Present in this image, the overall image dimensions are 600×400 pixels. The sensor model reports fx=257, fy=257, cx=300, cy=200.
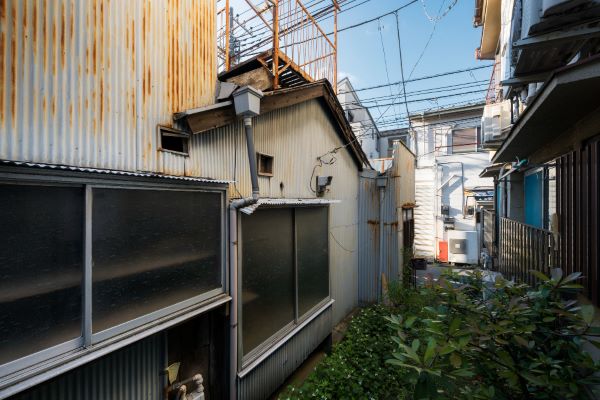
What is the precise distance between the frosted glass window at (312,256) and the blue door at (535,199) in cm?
567

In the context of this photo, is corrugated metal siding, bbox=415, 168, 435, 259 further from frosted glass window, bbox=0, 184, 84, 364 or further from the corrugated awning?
frosted glass window, bbox=0, 184, 84, 364

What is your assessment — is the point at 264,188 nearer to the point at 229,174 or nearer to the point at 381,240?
the point at 229,174

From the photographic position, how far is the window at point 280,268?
13.4 ft

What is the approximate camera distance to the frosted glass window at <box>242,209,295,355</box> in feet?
13.2

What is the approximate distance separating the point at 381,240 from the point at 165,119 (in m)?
7.30

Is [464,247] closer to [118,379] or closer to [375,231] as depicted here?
[375,231]

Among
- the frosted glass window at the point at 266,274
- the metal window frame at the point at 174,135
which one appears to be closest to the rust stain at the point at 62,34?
the metal window frame at the point at 174,135

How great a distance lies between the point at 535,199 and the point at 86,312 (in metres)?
10.2

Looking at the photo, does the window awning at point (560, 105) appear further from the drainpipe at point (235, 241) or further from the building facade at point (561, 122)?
the drainpipe at point (235, 241)

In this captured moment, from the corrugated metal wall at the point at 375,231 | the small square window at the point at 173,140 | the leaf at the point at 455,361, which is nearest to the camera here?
the leaf at the point at 455,361

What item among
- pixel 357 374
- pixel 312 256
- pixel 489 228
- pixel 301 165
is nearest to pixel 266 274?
pixel 312 256

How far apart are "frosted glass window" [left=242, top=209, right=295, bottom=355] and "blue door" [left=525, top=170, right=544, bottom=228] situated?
6.69 meters

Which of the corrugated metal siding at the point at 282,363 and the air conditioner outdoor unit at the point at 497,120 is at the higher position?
the air conditioner outdoor unit at the point at 497,120

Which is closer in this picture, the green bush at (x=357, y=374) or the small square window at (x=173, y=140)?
the small square window at (x=173, y=140)
